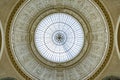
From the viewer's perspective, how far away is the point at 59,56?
2248 centimetres

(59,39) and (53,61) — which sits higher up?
(59,39)

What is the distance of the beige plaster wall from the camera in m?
17.4

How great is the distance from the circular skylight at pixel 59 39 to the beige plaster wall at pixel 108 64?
3848 millimetres

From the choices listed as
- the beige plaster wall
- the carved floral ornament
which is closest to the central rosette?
the carved floral ornament

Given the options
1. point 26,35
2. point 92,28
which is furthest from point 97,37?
point 26,35

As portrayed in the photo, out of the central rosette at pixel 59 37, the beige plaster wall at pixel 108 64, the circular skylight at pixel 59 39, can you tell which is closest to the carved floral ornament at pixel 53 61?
the beige plaster wall at pixel 108 64

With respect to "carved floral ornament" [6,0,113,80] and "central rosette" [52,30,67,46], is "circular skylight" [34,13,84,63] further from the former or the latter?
"carved floral ornament" [6,0,113,80]

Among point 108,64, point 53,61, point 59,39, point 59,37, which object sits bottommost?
point 108,64

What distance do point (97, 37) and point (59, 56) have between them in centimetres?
423

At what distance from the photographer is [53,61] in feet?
71.4

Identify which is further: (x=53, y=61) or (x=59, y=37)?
(x=59, y=37)

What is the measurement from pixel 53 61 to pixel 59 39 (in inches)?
77.7

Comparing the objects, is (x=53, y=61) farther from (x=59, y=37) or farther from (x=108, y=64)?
(x=108, y=64)

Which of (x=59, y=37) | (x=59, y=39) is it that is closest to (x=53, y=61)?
(x=59, y=39)
